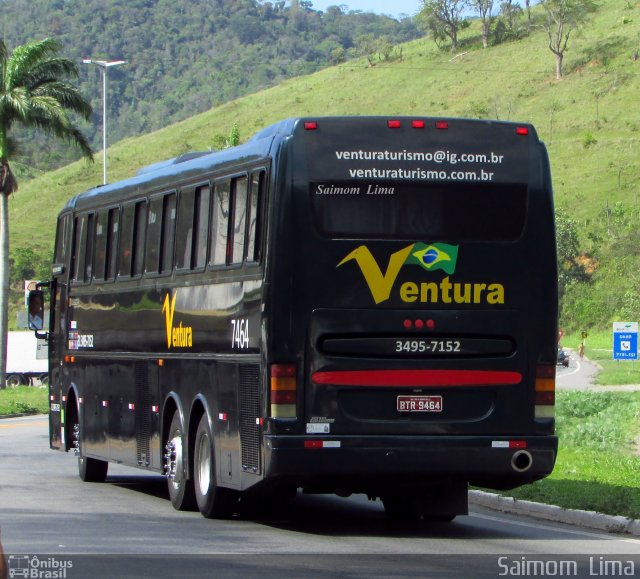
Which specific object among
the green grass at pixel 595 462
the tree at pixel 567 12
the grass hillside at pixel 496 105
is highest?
the tree at pixel 567 12

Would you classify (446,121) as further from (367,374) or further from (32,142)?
(32,142)

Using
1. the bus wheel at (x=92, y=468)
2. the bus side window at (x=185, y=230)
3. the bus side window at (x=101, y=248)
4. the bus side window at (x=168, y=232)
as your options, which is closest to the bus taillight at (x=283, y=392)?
the bus side window at (x=185, y=230)

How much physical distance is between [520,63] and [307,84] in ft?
85.5

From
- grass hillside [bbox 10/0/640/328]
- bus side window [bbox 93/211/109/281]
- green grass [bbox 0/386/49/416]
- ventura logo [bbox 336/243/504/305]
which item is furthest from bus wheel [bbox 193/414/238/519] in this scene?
grass hillside [bbox 10/0/640/328]

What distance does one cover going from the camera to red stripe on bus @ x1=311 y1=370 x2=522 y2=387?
43.0 feet

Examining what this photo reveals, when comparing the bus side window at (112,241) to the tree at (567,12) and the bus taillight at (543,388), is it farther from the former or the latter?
the tree at (567,12)

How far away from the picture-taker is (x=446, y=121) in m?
13.7

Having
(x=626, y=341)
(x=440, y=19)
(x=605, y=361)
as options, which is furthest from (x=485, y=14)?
(x=626, y=341)

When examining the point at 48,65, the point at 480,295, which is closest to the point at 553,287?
the point at 480,295

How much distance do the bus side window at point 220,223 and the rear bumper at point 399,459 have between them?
7.37ft

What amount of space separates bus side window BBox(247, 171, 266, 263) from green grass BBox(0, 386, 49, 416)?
80.5 ft

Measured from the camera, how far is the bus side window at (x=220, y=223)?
14445mm

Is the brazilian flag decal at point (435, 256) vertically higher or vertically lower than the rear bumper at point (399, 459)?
higher

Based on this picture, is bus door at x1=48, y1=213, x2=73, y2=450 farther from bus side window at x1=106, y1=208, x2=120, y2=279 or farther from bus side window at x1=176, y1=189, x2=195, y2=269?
bus side window at x1=176, y1=189, x2=195, y2=269
